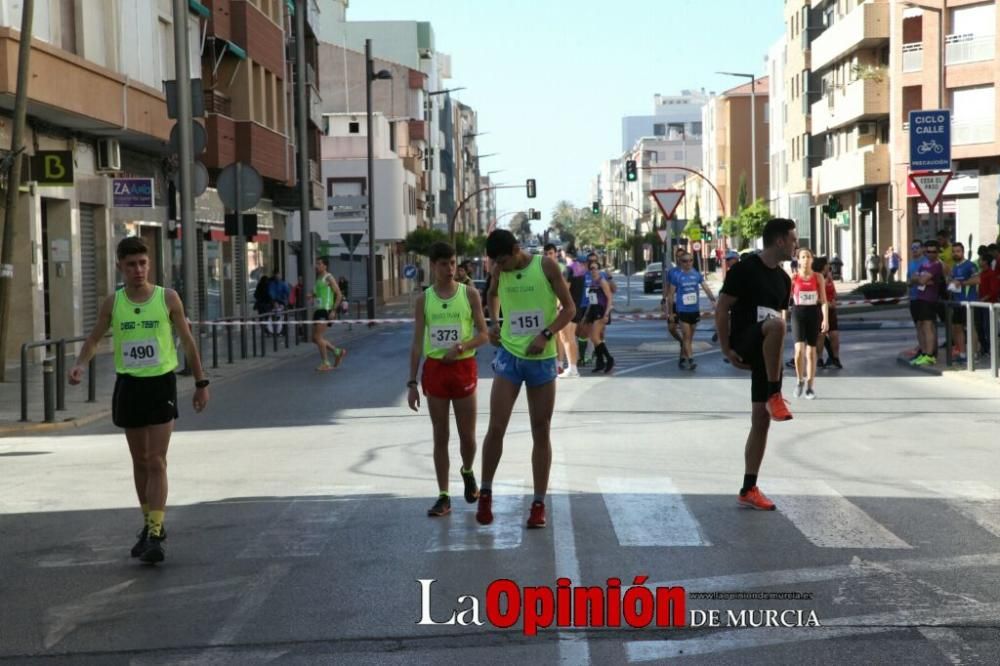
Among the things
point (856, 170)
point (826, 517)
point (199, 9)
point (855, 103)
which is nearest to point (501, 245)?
point (826, 517)

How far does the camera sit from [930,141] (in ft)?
79.4

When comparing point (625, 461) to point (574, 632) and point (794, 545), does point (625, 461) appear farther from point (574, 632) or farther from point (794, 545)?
point (574, 632)

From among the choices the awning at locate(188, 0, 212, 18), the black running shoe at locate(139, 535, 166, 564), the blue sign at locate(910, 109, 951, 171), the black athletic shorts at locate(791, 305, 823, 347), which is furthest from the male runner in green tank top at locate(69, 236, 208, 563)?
the awning at locate(188, 0, 212, 18)

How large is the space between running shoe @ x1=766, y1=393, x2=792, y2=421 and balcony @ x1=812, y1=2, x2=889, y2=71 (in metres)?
57.1

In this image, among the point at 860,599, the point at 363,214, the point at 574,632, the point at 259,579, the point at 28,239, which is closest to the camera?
the point at 574,632

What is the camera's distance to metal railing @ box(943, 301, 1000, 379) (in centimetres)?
2047

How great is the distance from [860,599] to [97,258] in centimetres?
2645

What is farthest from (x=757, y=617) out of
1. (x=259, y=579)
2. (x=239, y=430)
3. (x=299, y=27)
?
(x=299, y=27)

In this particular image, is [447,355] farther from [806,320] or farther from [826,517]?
[806,320]

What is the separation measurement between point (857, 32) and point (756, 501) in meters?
58.7

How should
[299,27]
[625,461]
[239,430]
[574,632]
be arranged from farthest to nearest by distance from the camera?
[299,27]
[239,430]
[625,461]
[574,632]

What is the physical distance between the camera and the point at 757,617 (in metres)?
6.64

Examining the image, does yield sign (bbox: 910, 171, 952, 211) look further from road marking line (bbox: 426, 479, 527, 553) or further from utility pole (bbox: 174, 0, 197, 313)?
road marking line (bbox: 426, 479, 527, 553)

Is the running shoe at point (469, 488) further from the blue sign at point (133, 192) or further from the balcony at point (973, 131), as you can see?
the balcony at point (973, 131)
